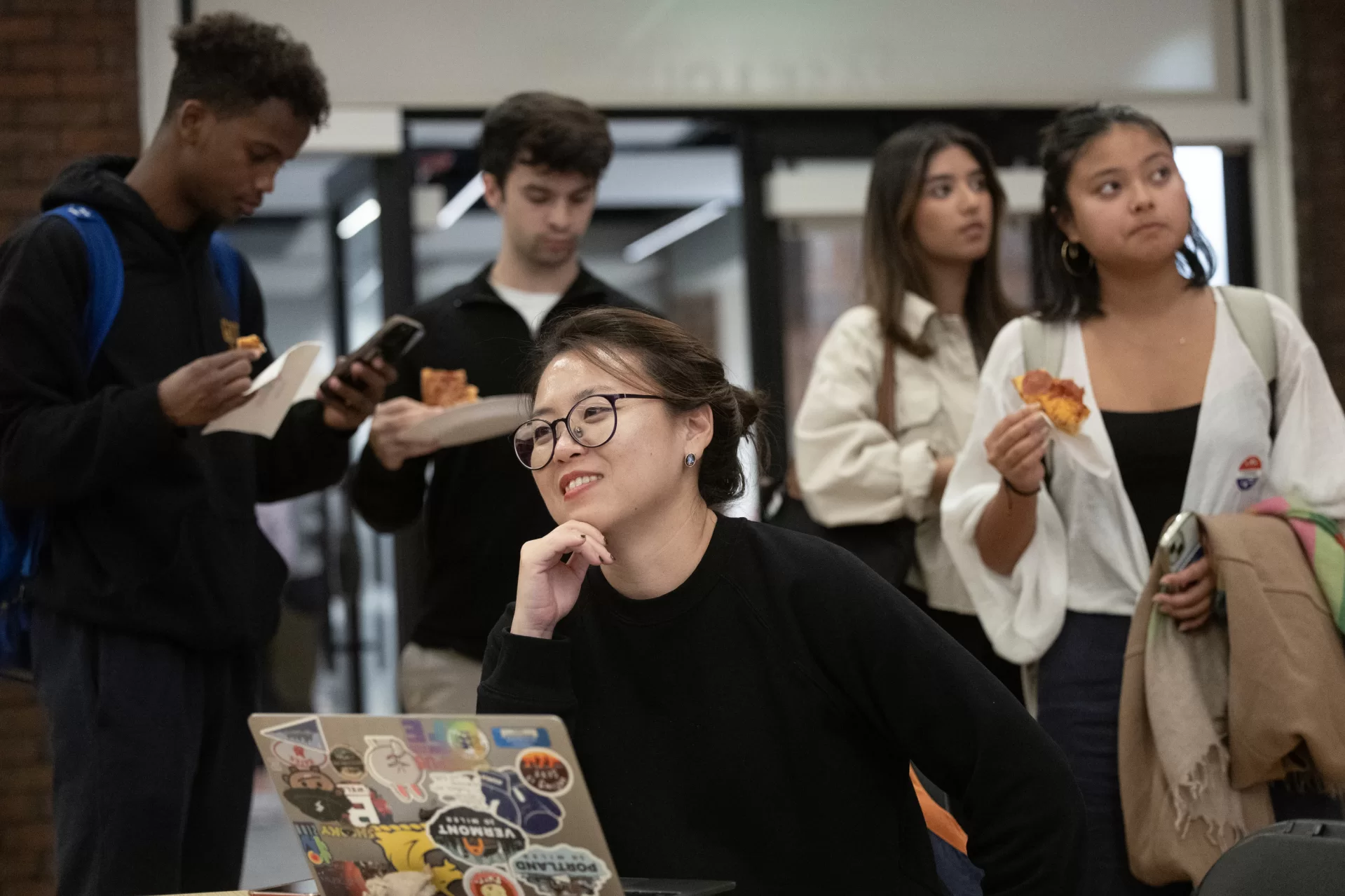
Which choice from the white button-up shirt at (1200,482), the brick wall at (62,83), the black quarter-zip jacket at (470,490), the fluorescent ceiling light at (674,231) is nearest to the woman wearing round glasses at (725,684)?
the white button-up shirt at (1200,482)

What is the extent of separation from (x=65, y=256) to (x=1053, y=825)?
192 cm

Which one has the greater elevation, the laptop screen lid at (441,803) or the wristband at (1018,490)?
the wristband at (1018,490)

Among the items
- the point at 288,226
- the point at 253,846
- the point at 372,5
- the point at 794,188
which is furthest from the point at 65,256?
the point at 288,226

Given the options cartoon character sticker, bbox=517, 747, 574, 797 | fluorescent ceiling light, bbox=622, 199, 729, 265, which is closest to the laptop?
cartoon character sticker, bbox=517, 747, 574, 797

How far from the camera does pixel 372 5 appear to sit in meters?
5.10

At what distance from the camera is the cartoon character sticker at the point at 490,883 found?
4.71 ft

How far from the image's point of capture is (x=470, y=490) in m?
3.18

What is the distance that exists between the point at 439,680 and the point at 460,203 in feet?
28.2

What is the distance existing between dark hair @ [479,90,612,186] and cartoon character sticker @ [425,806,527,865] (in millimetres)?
2075

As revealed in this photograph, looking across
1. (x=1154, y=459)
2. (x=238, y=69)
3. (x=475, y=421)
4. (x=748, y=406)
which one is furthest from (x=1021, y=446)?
(x=238, y=69)

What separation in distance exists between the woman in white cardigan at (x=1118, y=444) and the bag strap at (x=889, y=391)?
0.42 metres

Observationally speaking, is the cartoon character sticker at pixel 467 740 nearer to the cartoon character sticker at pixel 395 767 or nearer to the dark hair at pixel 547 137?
the cartoon character sticker at pixel 395 767

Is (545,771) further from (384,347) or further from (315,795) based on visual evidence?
(384,347)

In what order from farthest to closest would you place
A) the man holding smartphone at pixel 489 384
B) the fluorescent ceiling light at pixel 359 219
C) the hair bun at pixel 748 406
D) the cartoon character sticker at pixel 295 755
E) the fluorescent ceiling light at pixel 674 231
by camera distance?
the fluorescent ceiling light at pixel 674 231 < the fluorescent ceiling light at pixel 359 219 < the man holding smartphone at pixel 489 384 < the hair bun at pixel 748 406 < the cartoon character sticker at pixel 295 755
